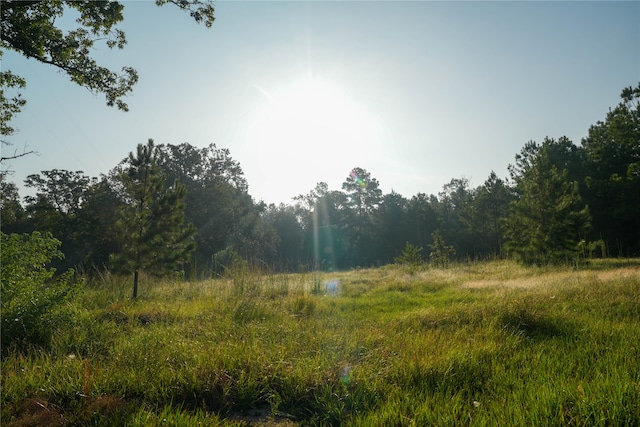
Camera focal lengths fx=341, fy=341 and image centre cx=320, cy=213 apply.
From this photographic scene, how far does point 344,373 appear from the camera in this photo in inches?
112

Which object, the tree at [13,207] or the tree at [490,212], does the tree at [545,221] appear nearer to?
the tree at [490,212]

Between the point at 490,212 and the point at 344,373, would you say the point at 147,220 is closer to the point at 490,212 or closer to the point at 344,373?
the point at 344,373

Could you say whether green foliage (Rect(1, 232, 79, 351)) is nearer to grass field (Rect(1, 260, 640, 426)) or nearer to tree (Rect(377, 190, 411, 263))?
grass field (Rect(1, 260, 640, 426))

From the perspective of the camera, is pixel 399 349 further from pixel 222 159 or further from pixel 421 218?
pixel 421 218

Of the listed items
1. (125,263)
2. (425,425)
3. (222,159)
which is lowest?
(425,425)

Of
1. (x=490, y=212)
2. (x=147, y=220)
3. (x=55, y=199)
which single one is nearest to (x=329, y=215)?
(x=490, y=212)

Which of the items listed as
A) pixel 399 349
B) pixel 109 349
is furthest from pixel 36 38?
pixel 399 349

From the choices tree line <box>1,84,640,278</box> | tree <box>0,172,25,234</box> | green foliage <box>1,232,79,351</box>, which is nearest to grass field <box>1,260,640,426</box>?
green foliage <box>1,232,79,351</box>

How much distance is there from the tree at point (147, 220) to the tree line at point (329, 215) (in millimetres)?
33

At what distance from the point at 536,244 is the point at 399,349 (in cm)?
1726

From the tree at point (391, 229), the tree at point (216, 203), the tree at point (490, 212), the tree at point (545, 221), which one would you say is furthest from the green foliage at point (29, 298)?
the tree at point (391, 229)

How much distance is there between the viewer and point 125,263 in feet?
31.9

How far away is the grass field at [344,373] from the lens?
7.16 feet

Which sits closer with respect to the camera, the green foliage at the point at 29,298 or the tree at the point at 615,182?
the green foliage at the point at 29,298
